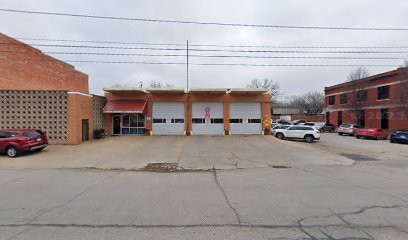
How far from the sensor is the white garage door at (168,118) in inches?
947

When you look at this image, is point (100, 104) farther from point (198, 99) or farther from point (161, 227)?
point (161, 227)

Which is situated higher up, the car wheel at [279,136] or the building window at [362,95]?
the building window at [362,95]

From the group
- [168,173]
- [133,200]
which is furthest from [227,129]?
[133,200]

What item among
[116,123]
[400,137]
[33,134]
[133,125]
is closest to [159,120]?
[133,125]

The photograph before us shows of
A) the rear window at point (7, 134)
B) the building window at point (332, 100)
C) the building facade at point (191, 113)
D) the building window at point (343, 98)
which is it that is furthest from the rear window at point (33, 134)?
the building window at point (332, 100)

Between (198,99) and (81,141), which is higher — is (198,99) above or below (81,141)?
above

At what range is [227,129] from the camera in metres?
24.3

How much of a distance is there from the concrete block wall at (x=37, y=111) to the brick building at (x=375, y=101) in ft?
114

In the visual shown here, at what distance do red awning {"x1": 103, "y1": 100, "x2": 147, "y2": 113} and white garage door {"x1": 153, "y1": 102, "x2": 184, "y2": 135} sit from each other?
5.43 feet

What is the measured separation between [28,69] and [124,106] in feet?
30.5

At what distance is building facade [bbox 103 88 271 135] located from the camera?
23.9 metres

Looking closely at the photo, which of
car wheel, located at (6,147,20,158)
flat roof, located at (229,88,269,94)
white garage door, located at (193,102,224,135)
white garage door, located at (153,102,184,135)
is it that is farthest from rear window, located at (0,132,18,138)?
flat roof, located at (229,88,269,94)

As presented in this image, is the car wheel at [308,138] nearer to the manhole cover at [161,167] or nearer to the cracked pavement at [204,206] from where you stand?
the cracked pavement at [204,206]

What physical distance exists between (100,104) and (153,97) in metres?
5.19
